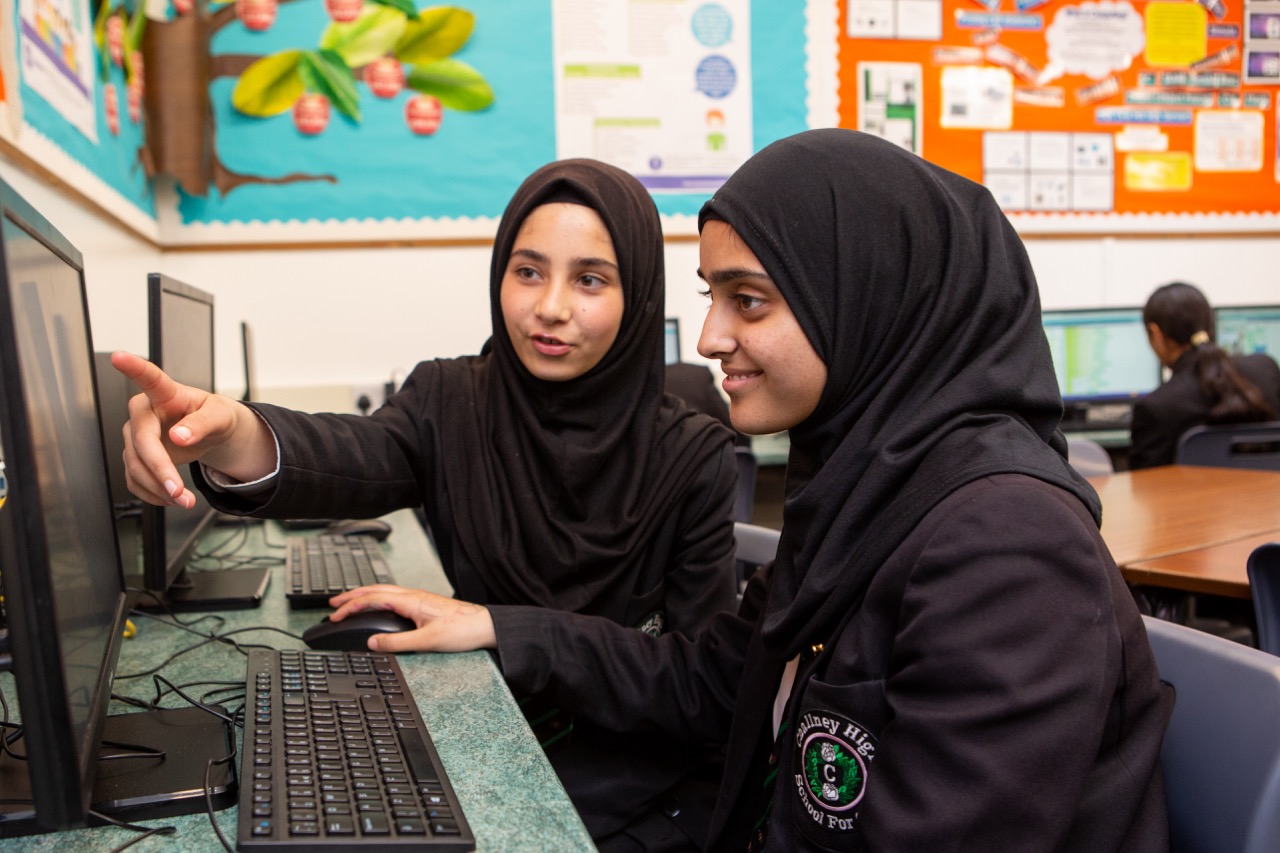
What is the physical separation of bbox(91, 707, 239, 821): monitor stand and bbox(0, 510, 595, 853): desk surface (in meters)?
0.01

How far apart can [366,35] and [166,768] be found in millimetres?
2598

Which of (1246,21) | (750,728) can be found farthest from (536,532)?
(1246,21)

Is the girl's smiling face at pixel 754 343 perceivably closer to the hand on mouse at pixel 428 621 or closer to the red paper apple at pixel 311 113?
the hand on mouse at pixel 428 621

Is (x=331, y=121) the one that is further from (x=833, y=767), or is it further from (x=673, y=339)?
(x=833, y=767)

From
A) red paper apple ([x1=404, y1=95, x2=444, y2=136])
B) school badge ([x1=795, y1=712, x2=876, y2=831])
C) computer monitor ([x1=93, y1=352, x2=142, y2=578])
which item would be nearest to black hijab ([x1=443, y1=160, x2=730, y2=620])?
computer monitor ([x1=93, y1=352, x2=142, y2=578])

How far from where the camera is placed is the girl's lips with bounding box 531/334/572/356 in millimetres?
1289

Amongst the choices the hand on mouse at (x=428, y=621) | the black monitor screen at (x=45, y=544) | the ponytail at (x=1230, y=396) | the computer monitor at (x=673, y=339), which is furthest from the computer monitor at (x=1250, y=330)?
the black monitor screen at (x=45, y=544)

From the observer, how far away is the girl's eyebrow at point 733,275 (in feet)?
2.82

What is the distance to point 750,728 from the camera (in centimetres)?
96

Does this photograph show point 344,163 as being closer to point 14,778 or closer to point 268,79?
point 268,79

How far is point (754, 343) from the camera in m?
0.87

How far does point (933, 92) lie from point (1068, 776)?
3.20 metres

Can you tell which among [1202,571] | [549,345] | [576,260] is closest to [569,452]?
[549,345]

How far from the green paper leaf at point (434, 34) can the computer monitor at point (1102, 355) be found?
2.15m
